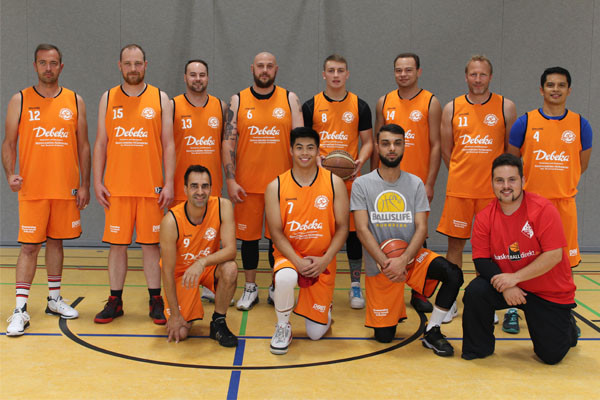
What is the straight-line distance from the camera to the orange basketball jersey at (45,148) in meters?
4.12

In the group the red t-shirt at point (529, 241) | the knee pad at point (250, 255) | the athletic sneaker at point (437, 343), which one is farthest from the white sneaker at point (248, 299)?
the red t-shirt at point (529, 241)

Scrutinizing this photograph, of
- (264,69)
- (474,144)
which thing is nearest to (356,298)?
(474,144)

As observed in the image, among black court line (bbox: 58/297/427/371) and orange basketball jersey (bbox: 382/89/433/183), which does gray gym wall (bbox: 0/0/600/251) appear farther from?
black court line (bbox: 58/297/427/371)

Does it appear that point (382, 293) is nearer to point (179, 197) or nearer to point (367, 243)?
point (367, 243)

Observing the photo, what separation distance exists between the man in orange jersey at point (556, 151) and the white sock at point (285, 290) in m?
1.76

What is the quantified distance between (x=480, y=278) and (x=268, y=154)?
81.7 inches

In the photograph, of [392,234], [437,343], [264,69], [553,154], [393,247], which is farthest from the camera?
[264,69]

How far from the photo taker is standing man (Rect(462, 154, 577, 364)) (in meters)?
3.36

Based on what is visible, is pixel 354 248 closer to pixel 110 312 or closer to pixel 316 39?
pixel 110 312

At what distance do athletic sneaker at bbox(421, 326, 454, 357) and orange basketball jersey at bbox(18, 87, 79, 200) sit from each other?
9.84ft

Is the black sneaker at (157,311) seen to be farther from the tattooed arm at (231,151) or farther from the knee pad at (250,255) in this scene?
the tattooed arm at (231,151)

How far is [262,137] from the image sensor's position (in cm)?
458

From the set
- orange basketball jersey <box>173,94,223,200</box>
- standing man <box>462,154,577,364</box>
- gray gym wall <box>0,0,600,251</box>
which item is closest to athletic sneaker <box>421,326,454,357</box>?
standing man <box>462,154,577,364</box>

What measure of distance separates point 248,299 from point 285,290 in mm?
1095
